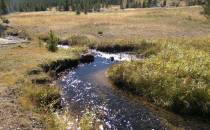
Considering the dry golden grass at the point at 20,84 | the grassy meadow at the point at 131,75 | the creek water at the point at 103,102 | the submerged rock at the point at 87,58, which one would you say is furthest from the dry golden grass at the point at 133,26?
the creek water at the point at 103,102

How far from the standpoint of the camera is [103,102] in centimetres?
3603

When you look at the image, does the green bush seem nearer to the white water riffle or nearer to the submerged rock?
the submerged rock

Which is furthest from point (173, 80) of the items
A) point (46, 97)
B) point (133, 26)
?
point (133, 26)

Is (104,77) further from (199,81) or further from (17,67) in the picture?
(199,81)

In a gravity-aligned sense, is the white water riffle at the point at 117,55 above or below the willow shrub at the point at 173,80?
below

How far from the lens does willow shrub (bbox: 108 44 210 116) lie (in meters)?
32.2

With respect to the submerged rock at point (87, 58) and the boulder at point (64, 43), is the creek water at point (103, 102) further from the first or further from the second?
the boulder at point (64, 43)

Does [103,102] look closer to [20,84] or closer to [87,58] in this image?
[20,84]

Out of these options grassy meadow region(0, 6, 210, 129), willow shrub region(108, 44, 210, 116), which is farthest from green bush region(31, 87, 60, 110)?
willow shrub region(108, 44, 210, 116)

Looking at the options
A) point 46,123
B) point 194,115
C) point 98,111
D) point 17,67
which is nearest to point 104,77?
point 17,67

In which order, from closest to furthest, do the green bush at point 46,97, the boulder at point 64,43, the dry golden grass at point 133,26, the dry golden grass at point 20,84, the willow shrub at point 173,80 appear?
the dry golden grass at point 20,84, the willow shrub at point 173,80, the green bush at point 46,97, the boulder at point 64,43, the dry golden grass at point 133,26

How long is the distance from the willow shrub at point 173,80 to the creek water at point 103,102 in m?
1.47

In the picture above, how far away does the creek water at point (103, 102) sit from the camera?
100 feet

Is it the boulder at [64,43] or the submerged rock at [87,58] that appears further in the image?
the boulder at [64,43]
